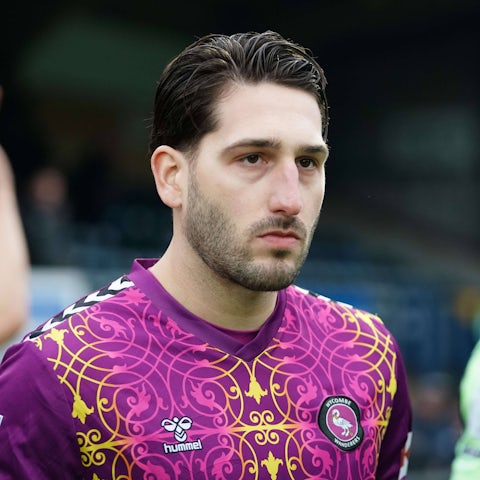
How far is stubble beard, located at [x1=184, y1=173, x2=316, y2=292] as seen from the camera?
2.41m

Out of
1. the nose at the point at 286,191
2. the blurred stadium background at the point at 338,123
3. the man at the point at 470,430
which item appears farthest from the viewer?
the blurred stadium background at the point at 338,123

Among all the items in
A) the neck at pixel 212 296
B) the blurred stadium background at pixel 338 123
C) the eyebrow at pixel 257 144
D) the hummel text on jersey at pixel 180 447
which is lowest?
the blurred stadium background at pixel 338 123

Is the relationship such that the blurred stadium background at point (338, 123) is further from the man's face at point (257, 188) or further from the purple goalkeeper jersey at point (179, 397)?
the man's face at point (257, 188)

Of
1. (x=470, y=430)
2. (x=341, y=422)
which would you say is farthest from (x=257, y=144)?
(x=470, y=430)

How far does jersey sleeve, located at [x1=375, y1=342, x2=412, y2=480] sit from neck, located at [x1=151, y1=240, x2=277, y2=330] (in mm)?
462

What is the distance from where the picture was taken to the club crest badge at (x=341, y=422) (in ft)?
8.20

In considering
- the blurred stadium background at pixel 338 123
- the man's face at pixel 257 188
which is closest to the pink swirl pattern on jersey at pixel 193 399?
the man's face at pixel 257 188

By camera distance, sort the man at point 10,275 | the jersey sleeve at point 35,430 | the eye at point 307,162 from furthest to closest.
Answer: the eye at point 307,162 → the jersey sleeve at point 35,430 → the man at point 10,275

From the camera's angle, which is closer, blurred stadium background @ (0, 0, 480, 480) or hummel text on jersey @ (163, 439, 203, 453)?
hummel text on jersey @ (163, 439, 203, 453)

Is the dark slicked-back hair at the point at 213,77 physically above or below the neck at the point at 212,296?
above

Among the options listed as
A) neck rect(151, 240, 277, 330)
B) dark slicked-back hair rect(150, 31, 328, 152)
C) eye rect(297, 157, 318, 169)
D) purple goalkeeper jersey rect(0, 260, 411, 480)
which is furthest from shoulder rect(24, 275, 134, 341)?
eye rect(297, 157, 318, 169)

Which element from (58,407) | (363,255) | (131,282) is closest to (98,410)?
(58,407)

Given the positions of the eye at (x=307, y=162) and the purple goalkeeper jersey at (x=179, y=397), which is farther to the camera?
the eye at (x=307, y=162)

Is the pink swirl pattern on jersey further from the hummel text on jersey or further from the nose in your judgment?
the nose
